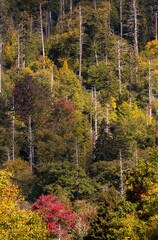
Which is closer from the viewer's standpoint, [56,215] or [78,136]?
[56,215]

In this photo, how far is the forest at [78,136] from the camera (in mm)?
18062

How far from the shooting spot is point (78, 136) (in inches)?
1724

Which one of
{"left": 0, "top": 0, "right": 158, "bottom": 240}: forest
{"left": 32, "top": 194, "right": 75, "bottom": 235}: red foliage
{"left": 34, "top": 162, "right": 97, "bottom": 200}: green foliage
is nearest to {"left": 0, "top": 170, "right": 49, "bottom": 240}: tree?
{"left": 0, "top": 0, "right": 158, "bottom": 240}: forest

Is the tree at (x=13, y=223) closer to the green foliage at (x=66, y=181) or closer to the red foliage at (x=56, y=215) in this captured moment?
the red foliage at (x=56, y=215)

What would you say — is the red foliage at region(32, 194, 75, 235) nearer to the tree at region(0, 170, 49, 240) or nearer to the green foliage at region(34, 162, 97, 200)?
the green foliage at region(34, 162, 97, 200)

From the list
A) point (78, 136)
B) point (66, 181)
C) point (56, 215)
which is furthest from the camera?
point (78, 136)

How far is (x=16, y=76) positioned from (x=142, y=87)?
698 inches

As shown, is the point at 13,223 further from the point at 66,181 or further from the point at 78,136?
the point at 78,136

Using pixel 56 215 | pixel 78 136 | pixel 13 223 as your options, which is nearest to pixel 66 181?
pixel 56 215

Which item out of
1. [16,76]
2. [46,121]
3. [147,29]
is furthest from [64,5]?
[46,121]

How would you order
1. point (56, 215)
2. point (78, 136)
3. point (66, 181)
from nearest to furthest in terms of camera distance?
point (56, 215)
point (66, 181)
point (78, 136)

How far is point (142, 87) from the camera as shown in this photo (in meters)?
51.2

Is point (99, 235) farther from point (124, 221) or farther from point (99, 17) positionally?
point (99, 17)

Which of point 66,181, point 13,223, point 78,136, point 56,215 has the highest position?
point 13,223
